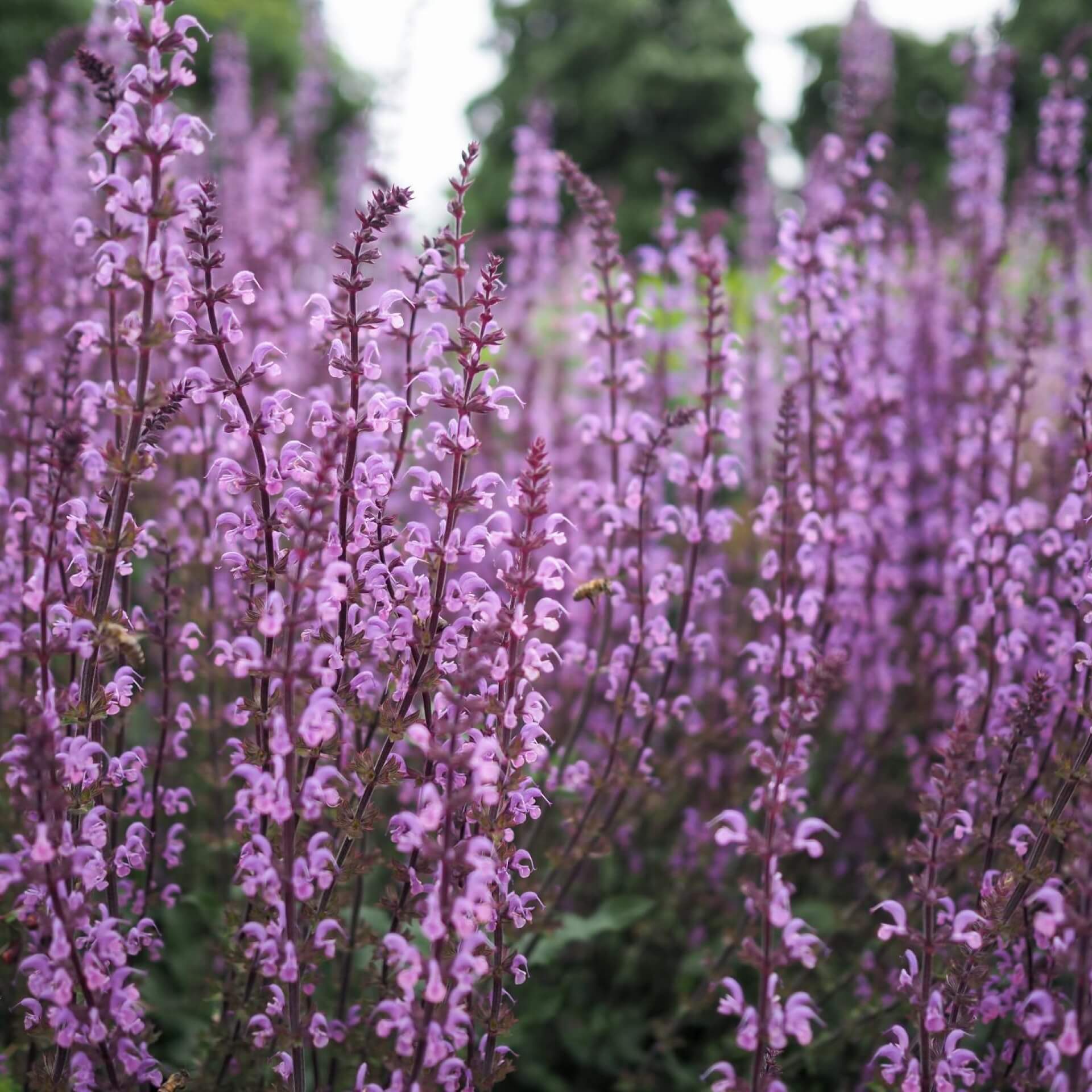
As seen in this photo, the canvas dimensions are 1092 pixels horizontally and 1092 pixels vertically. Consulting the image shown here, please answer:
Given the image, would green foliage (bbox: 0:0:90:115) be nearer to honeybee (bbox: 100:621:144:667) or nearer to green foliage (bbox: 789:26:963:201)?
green foliage (bbox: 789:26:963:201)

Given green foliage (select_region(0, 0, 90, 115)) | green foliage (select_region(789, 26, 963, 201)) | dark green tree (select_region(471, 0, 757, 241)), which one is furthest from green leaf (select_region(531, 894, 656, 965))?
green foliage (select_region(789, 26, 963, 201))

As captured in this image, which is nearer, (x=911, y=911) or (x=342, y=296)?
(x=342, y=296)

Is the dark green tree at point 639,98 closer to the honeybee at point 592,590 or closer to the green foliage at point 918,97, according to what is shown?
the green foliage at point 918,97

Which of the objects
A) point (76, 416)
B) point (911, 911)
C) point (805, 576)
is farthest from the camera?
point (911, 911)

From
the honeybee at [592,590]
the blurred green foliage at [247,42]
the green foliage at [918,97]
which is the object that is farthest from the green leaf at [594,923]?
the green foliage at [918,97]

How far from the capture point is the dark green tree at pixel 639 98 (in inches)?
1111

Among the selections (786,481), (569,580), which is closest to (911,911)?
(786,481)

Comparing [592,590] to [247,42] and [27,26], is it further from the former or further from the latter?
[27,26]

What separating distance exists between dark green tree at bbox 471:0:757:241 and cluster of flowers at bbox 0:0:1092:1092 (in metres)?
22.0

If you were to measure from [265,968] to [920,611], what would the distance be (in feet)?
14.3

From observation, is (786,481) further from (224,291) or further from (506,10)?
(506,10)

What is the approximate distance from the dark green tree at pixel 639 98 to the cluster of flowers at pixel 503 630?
72.3 ft

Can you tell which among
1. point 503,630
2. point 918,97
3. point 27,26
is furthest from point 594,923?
point 918,97

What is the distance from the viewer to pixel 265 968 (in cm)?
262
